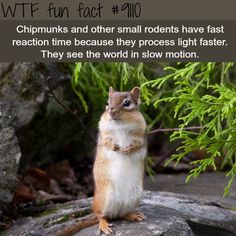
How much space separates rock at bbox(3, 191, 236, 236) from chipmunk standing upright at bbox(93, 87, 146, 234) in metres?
0.14

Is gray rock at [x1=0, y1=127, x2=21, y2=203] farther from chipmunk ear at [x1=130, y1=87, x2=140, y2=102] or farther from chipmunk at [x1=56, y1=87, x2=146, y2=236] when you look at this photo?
chipmunk ear at [x1=130, y1=87, x2=140, y2=102]

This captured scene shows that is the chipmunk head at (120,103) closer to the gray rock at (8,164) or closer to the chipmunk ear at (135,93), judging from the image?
the chipmunk ear at (135,93)

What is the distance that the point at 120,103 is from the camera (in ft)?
13.8

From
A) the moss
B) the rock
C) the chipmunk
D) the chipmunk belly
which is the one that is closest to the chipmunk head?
the chipmunk

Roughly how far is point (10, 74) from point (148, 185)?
1894 mm

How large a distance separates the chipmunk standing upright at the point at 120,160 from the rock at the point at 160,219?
0.14 meters

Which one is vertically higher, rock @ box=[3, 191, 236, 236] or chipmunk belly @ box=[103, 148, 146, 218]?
chipmunk belly @ box=[103, 148, 146, 218]

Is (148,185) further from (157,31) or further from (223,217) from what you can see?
(157,31)

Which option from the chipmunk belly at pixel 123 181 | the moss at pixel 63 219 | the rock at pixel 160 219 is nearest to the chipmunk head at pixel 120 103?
the chipmunk belly at pixel 123 181

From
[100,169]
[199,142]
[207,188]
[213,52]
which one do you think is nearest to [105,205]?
[100,169]

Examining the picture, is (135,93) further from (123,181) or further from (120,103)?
(123,181)

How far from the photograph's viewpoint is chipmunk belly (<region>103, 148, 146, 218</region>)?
433cm

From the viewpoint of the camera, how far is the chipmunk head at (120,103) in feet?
13.7

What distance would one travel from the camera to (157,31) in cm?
520
